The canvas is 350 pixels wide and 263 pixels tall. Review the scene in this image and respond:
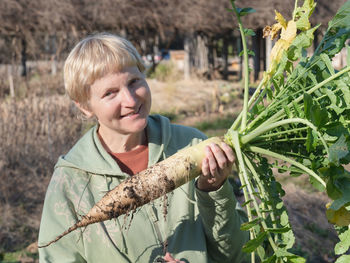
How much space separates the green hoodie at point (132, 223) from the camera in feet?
6.45

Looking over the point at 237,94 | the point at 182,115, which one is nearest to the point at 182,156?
the point at 182,115

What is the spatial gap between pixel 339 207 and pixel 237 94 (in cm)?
1120

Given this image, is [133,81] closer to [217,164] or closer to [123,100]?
[123,100]

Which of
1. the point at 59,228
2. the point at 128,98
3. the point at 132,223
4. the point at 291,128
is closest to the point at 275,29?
the point at 291,128

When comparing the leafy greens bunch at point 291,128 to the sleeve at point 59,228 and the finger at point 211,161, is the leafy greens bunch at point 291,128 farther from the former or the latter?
the sleeve at point 59,228

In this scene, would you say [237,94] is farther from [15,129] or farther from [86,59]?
[86,59]


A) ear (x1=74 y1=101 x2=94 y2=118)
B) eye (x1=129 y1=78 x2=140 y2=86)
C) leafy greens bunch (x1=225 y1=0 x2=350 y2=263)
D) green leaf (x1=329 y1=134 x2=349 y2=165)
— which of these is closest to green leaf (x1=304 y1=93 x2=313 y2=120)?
leafy greens bunch (x1=225 y1=0 x2=350 y2=263)

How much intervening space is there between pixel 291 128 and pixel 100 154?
879 millimetres

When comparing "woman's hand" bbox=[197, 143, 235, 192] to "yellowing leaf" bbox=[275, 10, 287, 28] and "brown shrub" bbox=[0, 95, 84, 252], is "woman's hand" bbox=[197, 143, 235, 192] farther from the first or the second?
"brown shrub" bbox=[0, 95, 84, 252]

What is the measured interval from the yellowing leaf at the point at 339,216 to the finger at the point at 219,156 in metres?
0.47

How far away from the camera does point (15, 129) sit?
5.79m

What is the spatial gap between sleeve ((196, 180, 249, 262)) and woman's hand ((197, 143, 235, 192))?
2.0 inches

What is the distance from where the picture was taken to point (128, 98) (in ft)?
6.33

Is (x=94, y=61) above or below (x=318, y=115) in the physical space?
above
